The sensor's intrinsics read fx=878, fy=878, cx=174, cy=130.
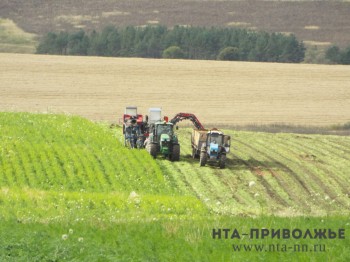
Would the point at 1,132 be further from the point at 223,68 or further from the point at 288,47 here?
the point at 288,47

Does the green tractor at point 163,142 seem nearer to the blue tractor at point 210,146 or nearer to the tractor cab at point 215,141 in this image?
the blue tractor at point 210,146

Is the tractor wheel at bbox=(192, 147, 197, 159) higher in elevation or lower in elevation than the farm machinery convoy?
lower

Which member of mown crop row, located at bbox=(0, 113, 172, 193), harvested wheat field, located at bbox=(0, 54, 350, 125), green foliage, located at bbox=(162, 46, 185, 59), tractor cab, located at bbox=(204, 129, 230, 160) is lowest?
green foliage, located at bbox=(162, 46, 185, 59)

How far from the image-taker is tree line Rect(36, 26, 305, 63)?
386 ft

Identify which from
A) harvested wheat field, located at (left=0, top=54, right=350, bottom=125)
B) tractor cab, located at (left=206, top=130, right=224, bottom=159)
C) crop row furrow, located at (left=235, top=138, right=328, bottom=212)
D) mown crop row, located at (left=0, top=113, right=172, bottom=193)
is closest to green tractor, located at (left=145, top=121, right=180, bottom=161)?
mown crop row, located at (left=0, top=113, right=172, bottom=193)

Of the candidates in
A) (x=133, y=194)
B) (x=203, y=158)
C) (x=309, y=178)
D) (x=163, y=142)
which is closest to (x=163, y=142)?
(x=163, y=142)

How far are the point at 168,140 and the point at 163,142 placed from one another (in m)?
0.25

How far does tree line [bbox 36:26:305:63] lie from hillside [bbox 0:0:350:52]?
20.5ft

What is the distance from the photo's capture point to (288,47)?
121062 mm

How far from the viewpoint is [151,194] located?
1324 inches

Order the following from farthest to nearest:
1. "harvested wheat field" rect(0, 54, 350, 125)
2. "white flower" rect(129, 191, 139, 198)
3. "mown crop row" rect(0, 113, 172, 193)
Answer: "harvested wheat field" rect(0, 54, 350, 125) < "mown crop row" rect(0, 113, 172, 193) < "white flower" rect(129, 191, 139, 198)

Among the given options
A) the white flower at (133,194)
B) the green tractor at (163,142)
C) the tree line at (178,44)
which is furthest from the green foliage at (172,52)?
the white flower at (133,194)

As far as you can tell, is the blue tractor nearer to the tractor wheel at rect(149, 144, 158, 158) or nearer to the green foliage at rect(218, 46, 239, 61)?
the tractor wheel at rect(149, 144, 158, 158)

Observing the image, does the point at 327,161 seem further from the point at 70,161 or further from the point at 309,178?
the point at 70,161
